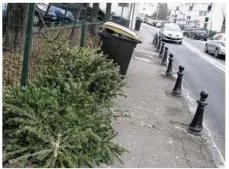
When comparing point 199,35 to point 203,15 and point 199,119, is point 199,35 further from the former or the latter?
point 203,15

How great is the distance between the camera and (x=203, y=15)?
273 feet

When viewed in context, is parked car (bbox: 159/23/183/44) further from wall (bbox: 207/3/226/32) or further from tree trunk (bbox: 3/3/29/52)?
wall (bbox: 207/3/226/32)

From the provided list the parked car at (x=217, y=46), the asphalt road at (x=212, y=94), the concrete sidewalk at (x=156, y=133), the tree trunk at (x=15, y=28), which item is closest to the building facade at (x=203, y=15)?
the parked car at (x=217, y=46)

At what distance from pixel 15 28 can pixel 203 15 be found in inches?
3198

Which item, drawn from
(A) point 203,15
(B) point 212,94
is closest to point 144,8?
(A) point 203,15

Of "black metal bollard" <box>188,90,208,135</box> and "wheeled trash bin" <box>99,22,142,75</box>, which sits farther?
"wheeled trash bin" <box>99,22,142,75</box>

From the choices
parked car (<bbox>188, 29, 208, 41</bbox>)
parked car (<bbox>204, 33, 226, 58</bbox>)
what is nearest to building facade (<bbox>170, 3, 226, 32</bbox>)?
parked car (<bbox>188, 29, 208, 41</bbox>)

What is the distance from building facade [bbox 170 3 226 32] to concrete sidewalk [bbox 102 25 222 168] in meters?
61.5

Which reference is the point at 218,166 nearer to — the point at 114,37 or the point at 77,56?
the point at 77,56

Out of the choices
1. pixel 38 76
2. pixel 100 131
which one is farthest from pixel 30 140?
pixel 38 76

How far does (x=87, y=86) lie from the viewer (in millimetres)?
4980

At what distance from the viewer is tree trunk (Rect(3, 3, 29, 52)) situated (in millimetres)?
6156

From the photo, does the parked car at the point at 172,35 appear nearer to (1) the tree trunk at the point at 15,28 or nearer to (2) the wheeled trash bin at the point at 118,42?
(2) the wheeled trash bin at the point at 118,42

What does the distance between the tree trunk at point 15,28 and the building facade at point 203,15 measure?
62485mm
